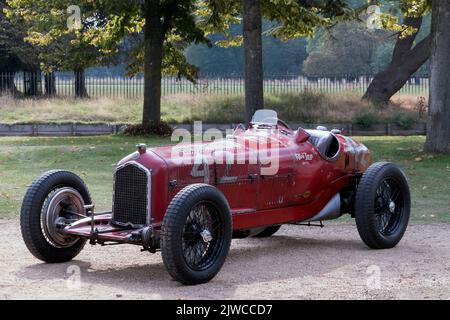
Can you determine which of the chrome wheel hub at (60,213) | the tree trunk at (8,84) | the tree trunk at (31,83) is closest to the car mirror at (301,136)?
the chrome wheel hub at (60,213)

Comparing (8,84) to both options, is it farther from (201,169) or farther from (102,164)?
(201,169)

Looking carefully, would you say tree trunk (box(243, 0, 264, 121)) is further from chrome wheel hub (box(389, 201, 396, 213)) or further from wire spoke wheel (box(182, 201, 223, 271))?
wire spoke wheel (box(182, 201, 223, 271))

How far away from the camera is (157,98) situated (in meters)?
28.2

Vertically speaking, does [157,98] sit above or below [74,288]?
above

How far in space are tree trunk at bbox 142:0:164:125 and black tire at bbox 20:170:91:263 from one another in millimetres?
17673

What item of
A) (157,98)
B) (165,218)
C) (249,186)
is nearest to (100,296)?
(165,218)

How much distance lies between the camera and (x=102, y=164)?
2066 centimetres

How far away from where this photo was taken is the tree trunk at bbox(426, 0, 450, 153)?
20.6m

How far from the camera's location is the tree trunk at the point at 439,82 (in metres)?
20.6

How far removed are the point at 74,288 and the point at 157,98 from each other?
65.1 ft

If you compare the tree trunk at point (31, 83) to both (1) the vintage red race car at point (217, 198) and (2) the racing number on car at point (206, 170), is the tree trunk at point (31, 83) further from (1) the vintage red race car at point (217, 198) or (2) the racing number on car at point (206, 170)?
(2) the racing number on car at point (206, 170)

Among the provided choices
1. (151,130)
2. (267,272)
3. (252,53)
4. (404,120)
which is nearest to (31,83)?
(151,130)
